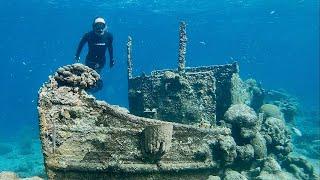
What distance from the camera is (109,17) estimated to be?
62.5 m

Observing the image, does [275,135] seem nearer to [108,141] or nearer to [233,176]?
[233,176]

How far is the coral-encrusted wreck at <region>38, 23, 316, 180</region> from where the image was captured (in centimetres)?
824

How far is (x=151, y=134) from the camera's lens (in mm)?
8430

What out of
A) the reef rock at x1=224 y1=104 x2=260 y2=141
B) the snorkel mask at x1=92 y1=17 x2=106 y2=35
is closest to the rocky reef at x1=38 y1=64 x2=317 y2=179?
the reef rock at x1=224 y1=104 x2=260 y2=141

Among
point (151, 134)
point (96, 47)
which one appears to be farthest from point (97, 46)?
point (151, 134)

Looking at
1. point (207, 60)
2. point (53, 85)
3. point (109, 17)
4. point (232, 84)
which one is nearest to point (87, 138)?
point (53, 85)

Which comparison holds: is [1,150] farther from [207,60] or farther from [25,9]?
[207,60]

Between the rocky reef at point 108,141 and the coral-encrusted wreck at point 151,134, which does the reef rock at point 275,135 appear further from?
the rocky reef at point 108,141

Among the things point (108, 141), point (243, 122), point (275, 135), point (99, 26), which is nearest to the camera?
point (108, 141)

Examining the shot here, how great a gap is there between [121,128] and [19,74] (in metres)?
196

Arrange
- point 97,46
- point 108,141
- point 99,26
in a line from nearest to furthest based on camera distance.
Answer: point 108,141 < point 99,26 < point 97,46

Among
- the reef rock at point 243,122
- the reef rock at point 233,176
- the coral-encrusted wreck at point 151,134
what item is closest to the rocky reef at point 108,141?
the coral-encrusted wreck at point 151,134

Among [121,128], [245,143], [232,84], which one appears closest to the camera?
[121,128]

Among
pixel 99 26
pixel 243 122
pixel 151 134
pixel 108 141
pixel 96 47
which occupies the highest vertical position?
pixel 99 26
